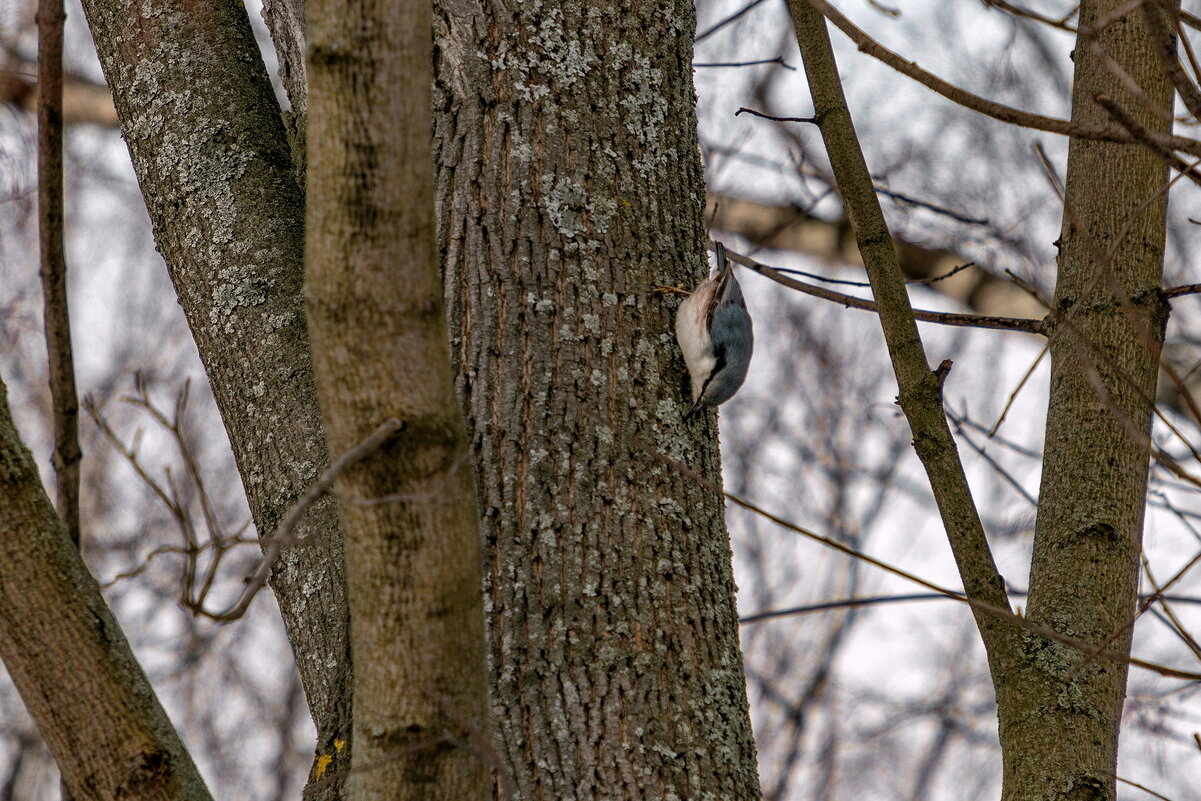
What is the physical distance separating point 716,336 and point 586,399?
556 mm

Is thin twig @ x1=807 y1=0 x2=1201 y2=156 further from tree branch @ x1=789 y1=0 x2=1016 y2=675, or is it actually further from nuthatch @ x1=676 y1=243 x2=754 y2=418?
nuthatch @ x1=676 y1=243 x2=754 y2=418

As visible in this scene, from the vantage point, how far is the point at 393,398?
100cm

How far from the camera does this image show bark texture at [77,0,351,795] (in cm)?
155

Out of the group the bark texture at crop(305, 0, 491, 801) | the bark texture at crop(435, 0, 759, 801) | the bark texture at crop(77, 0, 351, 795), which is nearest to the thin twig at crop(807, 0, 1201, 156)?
the bark texture at crop(435, 0, 759, 801)

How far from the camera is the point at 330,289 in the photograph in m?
0.99

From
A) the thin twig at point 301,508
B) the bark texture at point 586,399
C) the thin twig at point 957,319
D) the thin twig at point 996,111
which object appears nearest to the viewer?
the thin twig at point 301,508

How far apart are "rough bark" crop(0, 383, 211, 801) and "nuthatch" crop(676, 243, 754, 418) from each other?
2.66 feet

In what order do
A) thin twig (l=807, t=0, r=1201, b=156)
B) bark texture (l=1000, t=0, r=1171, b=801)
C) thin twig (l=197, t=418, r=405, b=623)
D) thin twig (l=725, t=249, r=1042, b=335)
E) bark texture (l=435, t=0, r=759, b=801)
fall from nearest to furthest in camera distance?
thin twig (l=197, t=418, r=405, b=623) < thin twig (l=807, t=0, r=1201, b=156) < bark texture (l=435, t=0, r=759, b=801) < bark texture (l=1000, t=0, r=1171, b=801) < thin twig (l=725, t=249, r=1042, b=335)

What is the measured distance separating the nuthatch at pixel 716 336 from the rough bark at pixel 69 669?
812 millimetres

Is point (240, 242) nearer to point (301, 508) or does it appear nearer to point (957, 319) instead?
point (301, 508)

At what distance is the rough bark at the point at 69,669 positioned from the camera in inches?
43.1

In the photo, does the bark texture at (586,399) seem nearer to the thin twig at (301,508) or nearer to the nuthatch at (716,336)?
the nuthatch at (716,336)

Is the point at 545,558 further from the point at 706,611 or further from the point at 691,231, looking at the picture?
the point at 691,231

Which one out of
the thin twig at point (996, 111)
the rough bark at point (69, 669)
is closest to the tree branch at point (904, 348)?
the thin twig at point (996, 111)
